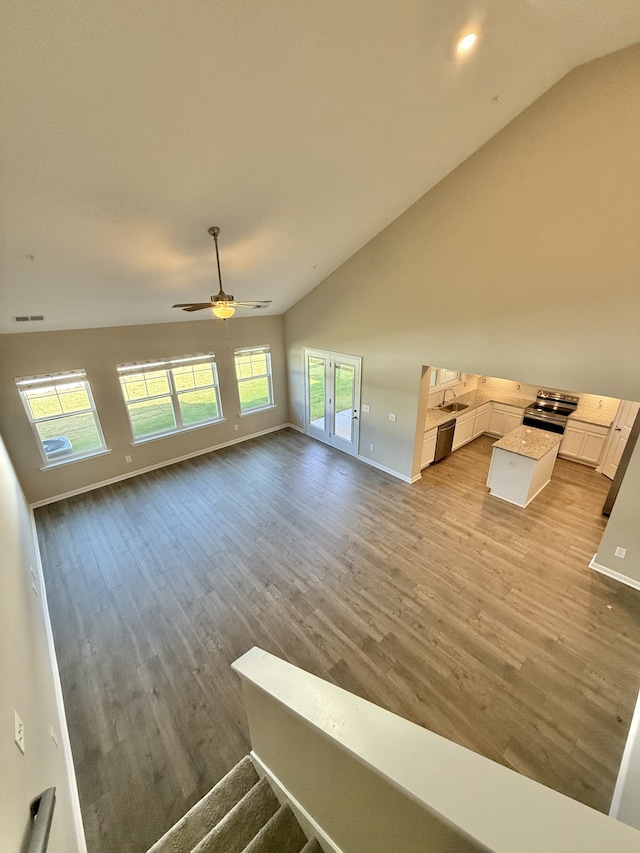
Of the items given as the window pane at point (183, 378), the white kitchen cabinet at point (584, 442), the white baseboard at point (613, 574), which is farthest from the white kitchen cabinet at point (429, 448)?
the window pane at point (183, 378)

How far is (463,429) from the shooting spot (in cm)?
695

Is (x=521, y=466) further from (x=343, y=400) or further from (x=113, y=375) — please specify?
(x=113, y=375)

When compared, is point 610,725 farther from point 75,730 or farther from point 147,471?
point 147,471

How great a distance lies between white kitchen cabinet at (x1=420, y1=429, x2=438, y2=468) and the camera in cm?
607

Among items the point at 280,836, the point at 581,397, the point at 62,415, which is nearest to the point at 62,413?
the point at 62,415

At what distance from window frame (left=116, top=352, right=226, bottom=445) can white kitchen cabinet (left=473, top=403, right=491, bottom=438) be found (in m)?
5.44

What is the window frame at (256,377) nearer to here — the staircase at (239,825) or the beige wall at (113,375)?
the beige wall at (113,375)

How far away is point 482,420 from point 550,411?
1.26 m

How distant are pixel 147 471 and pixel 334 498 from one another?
3.63 metres

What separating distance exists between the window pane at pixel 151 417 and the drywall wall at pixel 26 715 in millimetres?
3045

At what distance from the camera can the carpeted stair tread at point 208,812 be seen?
1.90m

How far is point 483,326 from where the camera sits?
425 cm

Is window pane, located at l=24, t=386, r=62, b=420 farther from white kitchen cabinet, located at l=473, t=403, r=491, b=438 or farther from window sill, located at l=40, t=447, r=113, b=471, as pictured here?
white kitchen cabinet, located at l=473, t=403, r=491, b=438

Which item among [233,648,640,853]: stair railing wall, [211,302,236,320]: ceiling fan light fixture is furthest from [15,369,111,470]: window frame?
[233,648,640,853]: stair railing wall
